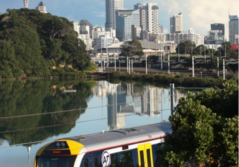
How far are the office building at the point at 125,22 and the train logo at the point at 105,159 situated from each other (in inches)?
5448

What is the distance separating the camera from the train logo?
6.41 m

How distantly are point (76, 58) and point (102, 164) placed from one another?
46388 millimetres

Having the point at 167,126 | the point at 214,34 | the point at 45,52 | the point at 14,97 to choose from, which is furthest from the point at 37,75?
the point at 214,34

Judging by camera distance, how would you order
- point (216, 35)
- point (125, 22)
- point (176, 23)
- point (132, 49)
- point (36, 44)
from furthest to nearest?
point (125, 22) < point (176, 23) < point (216, 35) < point (132, 49) < point (36, 44)

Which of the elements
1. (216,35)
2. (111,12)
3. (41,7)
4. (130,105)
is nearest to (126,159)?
(130,105)

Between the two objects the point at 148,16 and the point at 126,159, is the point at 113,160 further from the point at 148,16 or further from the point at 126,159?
the point at 148,16

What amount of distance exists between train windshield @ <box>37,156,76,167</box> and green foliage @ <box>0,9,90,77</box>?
3951 centimetres

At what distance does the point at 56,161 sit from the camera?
20.5ft

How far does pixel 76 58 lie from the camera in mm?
52281

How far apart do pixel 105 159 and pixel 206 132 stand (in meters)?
1.78

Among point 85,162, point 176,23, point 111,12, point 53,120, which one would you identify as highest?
point 111,12

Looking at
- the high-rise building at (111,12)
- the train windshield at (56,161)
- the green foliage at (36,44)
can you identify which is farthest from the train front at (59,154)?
the high-rise building at (111,12)

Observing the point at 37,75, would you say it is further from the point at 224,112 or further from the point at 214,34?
the point at 214,34

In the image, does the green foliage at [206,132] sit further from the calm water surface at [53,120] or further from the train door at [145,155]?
the calm water surface at [53,120]
